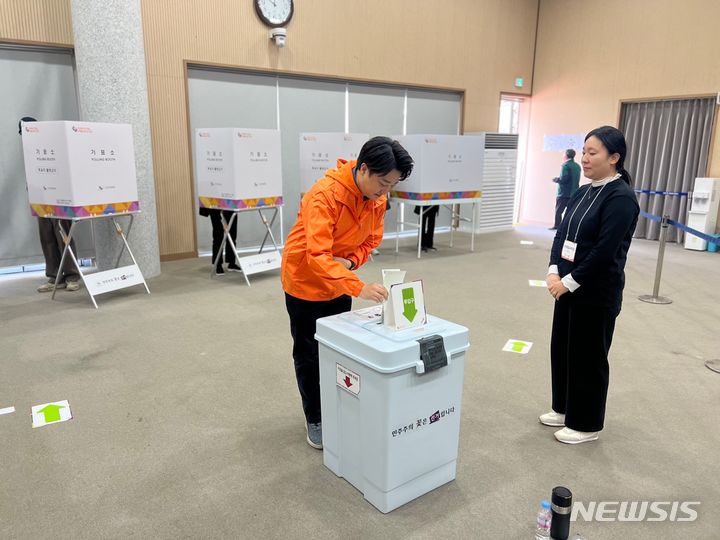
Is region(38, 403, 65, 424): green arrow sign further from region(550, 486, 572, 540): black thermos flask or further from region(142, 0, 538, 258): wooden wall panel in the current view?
region(142, 0, 538, 258): wooden wall panel

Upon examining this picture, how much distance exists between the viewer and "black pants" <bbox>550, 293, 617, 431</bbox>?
2283 mm

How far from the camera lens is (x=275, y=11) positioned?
6.43 meters

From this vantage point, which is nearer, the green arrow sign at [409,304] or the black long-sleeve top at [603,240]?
the green arrow sign at [409,304]

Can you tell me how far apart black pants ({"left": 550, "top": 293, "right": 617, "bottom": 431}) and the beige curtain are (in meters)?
6.45

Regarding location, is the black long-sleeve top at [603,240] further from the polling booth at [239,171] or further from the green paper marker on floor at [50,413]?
the polling booth at [239,171]

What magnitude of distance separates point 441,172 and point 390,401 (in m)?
5.13

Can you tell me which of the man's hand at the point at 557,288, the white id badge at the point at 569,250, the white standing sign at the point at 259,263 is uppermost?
the white id badge at the point at 569,250

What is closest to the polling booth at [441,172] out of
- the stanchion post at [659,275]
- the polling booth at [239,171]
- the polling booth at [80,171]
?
the polling booth at [239,171]

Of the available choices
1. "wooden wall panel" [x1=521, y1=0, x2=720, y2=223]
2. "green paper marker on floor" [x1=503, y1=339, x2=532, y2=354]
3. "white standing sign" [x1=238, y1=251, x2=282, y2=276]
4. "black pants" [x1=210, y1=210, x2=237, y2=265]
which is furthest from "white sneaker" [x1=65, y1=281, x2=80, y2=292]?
"wooden wall panel" [x1=521, y1=0, x2=720, y2=223]

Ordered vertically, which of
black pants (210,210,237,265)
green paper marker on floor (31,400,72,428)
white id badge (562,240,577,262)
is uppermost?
white id badge (562,240,577,262)

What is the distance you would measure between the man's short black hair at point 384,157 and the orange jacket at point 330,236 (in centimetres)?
13

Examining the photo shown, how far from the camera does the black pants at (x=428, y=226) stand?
693 cm

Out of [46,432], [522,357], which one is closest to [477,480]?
[522,357]

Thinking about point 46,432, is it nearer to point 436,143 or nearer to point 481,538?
point 481,538
